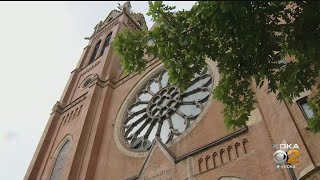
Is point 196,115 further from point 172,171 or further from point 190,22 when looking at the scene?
point 190,22

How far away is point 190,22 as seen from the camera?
5805 millimetres

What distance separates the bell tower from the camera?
1285 centimetres

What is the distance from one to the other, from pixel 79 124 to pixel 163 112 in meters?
4.24

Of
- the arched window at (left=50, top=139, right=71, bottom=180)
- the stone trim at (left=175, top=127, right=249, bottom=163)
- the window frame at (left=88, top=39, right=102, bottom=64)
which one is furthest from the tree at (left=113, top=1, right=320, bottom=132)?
the window frame at (left=88, top=39, right=102, bottom=64)

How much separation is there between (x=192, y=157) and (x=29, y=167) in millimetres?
8641

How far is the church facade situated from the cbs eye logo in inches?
1.7

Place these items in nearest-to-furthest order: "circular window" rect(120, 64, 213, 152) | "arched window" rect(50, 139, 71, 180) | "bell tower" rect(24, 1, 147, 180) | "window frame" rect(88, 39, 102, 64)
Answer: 1. "circular window" rect(120, 64, 213, 152)
2. "bell tower" rect(24, 1, 147, 180)
3. "arched window" rect(50, 139, 71, 180)
4. "window frame" rect(88, 39, 102, 64)

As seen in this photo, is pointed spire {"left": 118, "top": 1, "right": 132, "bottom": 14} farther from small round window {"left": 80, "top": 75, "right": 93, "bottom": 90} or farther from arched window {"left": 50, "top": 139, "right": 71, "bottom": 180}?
arched window {"left": 50, "top": 139, "right": 71, "bottom": 180}

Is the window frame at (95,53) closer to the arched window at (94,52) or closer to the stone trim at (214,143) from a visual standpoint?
the arched window at (94,52)

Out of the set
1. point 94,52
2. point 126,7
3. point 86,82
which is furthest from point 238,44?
point 126,7

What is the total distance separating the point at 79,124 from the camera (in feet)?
47.7

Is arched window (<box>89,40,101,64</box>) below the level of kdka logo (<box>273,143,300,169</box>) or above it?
above

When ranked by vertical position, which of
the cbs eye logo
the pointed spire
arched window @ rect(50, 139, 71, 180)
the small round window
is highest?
the pointed spire

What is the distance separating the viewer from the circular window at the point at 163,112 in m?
11.6
